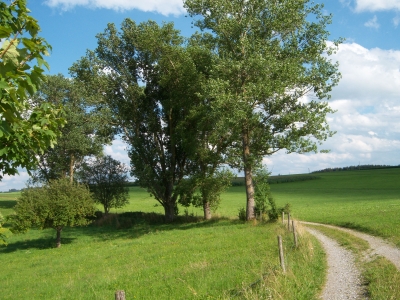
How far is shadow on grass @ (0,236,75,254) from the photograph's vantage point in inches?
1480

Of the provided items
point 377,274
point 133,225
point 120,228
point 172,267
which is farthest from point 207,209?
point 377,274

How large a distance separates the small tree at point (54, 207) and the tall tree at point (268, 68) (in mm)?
17324

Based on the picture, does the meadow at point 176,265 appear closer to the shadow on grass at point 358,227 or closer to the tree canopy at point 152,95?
the shadow on grass at point 358,227

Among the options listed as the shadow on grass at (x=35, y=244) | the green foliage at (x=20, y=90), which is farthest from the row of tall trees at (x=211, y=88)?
the green foliage at (x=20, y=90)

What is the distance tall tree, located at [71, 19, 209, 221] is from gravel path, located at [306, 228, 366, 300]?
70.1ft

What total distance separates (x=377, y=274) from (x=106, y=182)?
46071 millimetres

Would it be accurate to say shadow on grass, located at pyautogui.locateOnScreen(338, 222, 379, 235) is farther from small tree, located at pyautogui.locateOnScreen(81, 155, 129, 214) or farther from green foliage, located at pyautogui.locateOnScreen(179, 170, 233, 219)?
small tree, located at pyautogui.locateOnScreen(81, 155, 129, 214)

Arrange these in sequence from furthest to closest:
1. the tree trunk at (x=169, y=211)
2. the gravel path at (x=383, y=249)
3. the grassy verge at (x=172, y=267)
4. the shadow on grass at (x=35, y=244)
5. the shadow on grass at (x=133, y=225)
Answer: the tree trunk at (x=169, y=211) → the shadow on grass at (x=133, y=225) → the shadow on grass at (x=35, y=244) → the gravel path at (x=383, y=249) → the grassy verge at (x=172, y=267)

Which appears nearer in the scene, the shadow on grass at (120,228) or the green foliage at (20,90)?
the green foliage at (20,90)

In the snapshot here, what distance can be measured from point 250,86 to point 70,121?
20892 mm

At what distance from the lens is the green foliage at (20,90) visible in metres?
3.43

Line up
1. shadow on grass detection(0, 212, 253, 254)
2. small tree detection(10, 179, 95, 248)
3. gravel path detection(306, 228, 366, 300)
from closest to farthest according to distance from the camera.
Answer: gravel path detection(306, 228, 366, 300)
small tree detection(10, 179, 95, 248)
shadow on grass detection(0, 212, 253, 254)

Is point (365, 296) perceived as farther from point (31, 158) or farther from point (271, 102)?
point (271, 102)

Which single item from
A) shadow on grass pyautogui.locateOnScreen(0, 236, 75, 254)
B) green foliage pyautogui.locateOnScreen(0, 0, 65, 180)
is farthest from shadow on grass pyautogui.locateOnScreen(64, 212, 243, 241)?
green foliage pyautogui.locateOnScreen(0, 0, 65, 180)
